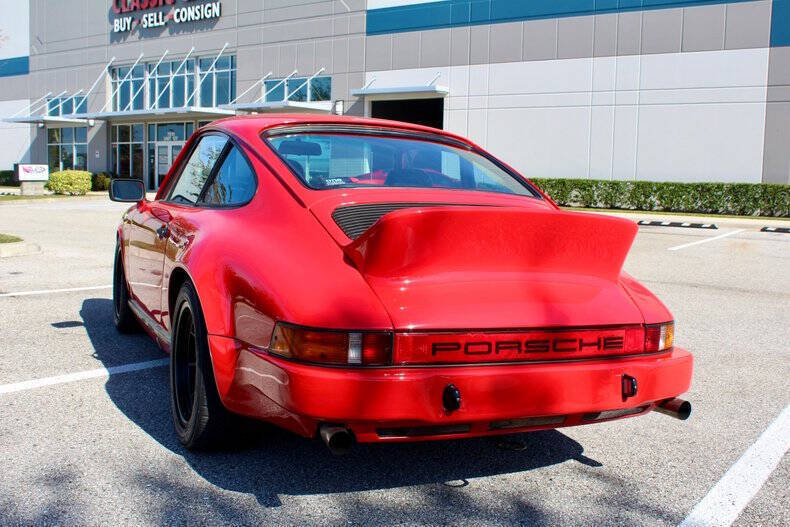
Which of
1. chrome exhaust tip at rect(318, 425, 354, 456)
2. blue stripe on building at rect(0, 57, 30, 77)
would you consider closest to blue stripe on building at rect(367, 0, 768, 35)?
blue stripe on building at rect(0, 57, 30, 77)

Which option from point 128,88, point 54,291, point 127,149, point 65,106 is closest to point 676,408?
point 54,291

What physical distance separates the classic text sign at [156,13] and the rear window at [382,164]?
111 ft

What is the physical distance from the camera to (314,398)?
8.59 ft

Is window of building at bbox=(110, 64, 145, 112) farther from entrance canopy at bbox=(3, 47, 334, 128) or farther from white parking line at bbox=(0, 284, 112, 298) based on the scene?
white parking line at bbox=(0, 284, 112, 298)

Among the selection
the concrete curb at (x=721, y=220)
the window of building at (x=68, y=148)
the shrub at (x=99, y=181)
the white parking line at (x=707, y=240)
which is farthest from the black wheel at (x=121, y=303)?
the window of building at (x=68, y=148)

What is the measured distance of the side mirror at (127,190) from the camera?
202 inches

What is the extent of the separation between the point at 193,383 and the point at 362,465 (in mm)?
899

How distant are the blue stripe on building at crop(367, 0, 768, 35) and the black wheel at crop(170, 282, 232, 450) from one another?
81.5 ft

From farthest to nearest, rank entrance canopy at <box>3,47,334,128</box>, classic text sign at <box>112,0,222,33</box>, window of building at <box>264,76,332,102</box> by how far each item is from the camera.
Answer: classic text sign at <box>112,0,222,33</box>, entrance canopy at <box>3,47,334,128</box>, window of building at <box>264,76,332,102</box>

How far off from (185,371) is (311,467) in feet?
2.59

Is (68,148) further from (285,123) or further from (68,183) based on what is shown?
(285,123)

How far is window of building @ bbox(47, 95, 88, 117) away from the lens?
4078cm

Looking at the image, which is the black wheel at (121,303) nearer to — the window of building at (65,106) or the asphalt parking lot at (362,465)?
the asphalt parking lot at (362,465)

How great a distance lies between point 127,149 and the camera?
129 feet
